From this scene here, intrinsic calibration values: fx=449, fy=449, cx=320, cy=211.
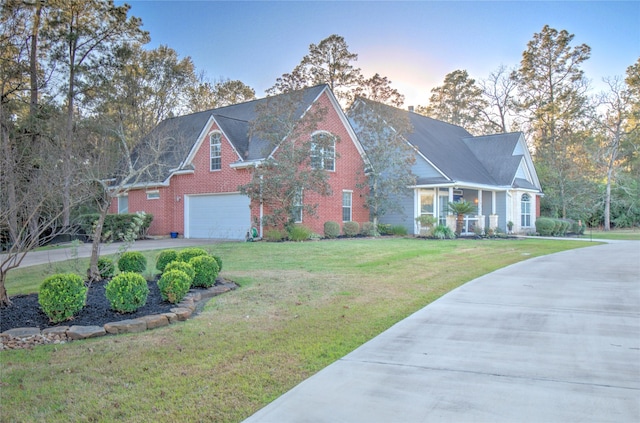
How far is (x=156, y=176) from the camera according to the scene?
2238cm

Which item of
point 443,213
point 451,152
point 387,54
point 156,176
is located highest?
point 387,54

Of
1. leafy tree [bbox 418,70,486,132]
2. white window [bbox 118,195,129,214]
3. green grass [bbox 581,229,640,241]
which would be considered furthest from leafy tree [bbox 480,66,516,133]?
white window [bbox 118,195,129,214]

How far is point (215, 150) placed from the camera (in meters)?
20.6

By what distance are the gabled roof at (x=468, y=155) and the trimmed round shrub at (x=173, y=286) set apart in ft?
57.1

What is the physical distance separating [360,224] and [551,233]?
1179 cm

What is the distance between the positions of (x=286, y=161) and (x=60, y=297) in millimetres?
12979

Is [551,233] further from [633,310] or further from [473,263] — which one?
[633,310]

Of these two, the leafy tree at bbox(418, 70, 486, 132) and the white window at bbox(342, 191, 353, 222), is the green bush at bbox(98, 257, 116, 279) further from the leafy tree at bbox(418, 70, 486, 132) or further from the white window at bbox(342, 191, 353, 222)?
the leafy tree at bbox(418, 70, 486, 132)

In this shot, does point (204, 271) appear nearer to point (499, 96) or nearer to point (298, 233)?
point (298, 233)

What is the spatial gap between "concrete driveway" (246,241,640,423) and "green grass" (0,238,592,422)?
1.07 ft

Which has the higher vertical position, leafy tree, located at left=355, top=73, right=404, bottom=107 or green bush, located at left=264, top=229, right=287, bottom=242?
leafy tree, located at left=355, top=73, right=404, bottom=107

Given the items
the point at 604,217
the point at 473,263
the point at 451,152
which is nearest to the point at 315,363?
the point at 473,263

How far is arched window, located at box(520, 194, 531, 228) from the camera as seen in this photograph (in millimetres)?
26703

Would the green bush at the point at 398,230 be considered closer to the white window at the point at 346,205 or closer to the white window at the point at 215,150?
the white window at the point at 346,205
